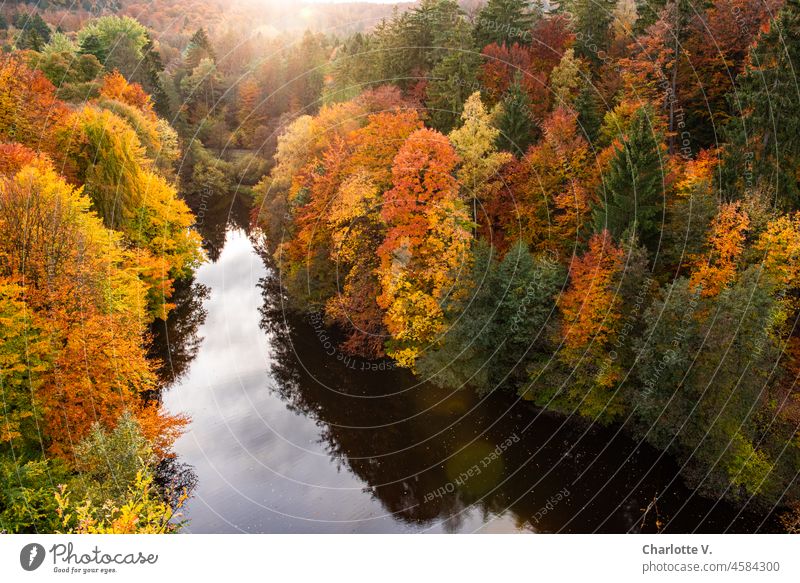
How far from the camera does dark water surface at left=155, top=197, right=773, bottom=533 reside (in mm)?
25031

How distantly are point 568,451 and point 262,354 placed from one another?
20.3m

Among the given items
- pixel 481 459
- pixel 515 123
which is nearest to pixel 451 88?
pixel 515 123

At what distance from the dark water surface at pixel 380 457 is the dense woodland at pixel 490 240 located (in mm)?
1413

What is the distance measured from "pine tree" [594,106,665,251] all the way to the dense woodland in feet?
0.42

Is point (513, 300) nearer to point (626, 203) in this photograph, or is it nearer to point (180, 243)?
point (626, 203)

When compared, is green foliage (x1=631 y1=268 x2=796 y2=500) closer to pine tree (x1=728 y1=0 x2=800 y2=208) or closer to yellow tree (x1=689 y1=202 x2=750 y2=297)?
yellow tree (x1=689 y1=202 x2=750 y2=297)

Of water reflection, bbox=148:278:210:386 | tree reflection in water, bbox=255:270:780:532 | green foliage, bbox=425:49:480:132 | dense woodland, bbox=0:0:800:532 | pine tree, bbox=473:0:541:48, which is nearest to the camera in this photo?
dense woodland, bbox=0:0:800:532

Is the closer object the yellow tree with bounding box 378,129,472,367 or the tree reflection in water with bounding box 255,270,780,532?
the tree reflection in water with bounding box 255,270,780,532

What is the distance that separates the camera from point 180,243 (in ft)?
137

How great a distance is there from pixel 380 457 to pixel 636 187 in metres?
19.5

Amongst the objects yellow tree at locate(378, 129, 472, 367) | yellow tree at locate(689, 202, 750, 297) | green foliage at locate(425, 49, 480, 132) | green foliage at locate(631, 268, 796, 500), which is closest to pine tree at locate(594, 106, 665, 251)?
yellow tree at locate(689, 202, 750, 297)

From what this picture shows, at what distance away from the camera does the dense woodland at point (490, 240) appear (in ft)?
76.1

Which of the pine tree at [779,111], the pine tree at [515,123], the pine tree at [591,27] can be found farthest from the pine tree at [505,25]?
the pine tree at [779,111]

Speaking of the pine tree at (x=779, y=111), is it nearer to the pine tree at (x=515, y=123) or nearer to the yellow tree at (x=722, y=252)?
the yellow tree at (x=722, y=252)
